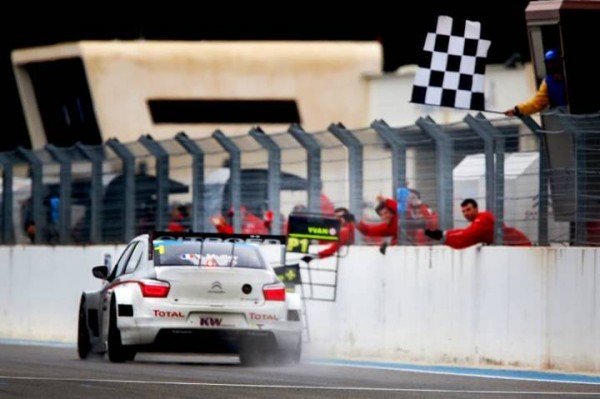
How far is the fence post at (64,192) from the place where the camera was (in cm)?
2483

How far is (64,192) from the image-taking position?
25.1 meters

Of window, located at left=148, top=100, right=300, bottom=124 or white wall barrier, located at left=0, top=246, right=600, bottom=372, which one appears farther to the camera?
window, located at left=148, top=100, right=300, bottom=124

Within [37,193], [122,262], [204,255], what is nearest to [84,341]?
[122,262]

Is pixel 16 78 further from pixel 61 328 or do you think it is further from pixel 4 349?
pixel 4 349

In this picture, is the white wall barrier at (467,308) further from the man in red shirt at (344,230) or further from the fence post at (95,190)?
the fence post at (95,190)

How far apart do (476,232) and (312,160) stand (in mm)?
2957

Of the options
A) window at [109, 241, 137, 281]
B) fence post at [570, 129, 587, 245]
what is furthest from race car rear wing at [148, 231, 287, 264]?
fence post at [570, 129, 587, 245]

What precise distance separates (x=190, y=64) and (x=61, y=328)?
2921 centimetres

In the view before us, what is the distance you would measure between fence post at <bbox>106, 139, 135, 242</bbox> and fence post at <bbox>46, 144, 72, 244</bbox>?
1.25 meters

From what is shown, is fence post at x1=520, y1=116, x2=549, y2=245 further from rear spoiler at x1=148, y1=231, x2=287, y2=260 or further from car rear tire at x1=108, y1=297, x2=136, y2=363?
car rear tire at x1=108, y1=297, x2=136, y2=363

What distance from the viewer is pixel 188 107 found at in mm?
53844

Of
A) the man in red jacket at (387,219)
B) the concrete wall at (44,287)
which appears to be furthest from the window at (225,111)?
the man in red jacket at (387,219)

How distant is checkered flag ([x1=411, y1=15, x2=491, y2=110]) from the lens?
18.3 meters

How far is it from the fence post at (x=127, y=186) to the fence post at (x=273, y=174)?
104 inches
